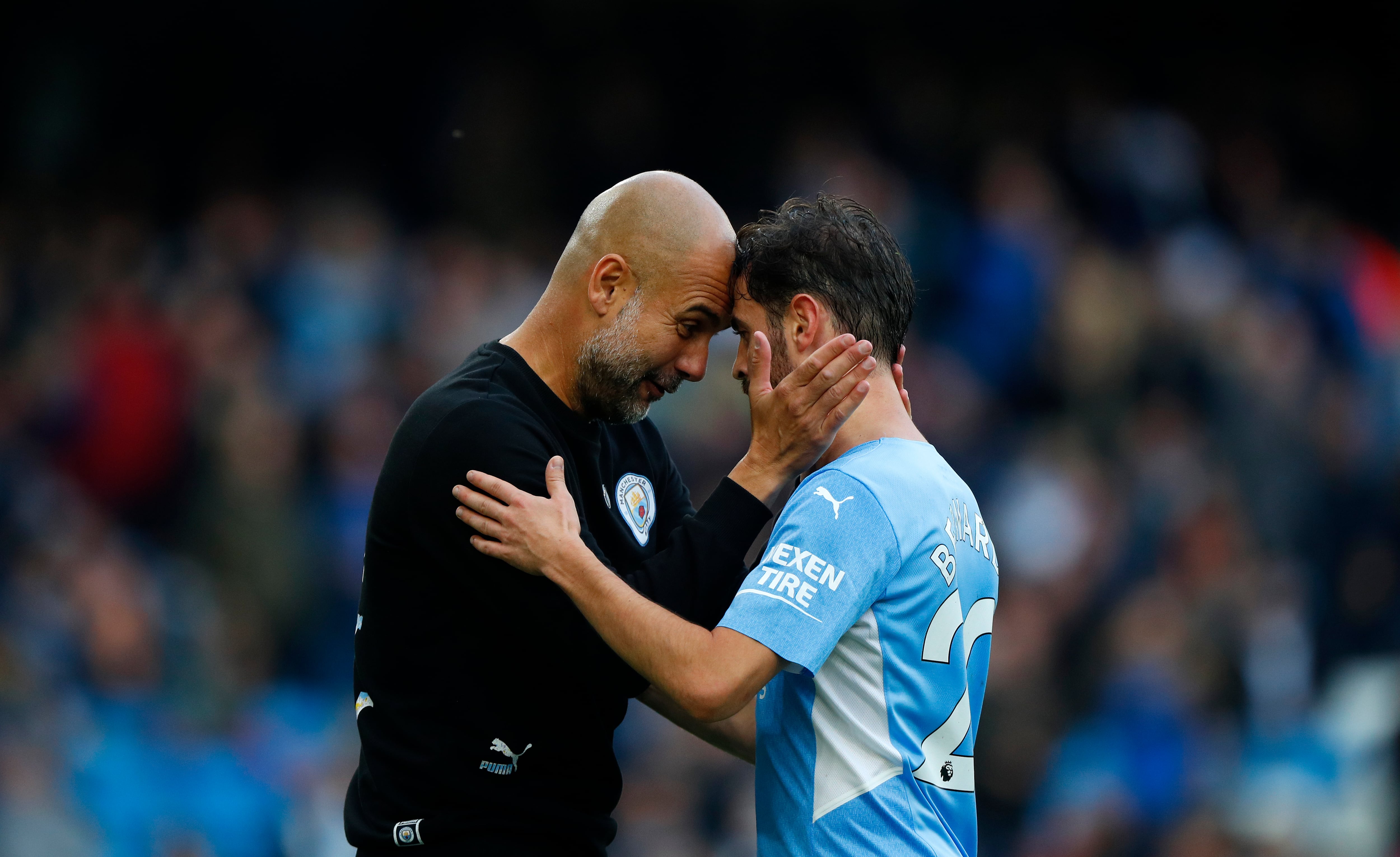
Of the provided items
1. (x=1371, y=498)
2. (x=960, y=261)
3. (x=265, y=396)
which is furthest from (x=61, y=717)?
(x=1371, y=498)

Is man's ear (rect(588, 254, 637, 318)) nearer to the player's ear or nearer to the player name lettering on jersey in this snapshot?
the player's ear

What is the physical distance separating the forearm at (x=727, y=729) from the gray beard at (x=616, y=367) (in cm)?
92

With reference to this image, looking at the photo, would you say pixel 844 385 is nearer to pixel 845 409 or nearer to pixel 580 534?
pixel 845 409

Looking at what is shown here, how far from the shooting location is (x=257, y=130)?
11430 millimetres

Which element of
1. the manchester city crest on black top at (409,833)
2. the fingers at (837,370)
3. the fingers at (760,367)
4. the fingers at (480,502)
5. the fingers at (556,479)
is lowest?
the manchester city crest on black top at (409,833)

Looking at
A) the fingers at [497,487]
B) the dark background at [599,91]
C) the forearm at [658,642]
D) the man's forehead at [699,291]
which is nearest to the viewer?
the forearm at [658,642]

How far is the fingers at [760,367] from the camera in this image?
11.9 ft

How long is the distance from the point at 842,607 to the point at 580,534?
29.2 inches

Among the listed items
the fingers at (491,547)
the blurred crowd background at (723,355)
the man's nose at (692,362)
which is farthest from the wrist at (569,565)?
the blurred crowd background at (723,355)

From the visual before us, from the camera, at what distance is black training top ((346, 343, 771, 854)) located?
3596 millimetres

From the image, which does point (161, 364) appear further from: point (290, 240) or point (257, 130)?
point (257, 130)

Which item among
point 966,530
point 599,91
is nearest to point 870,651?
point 966,530

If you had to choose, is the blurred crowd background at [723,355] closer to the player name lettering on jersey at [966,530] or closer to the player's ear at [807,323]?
the player name lettering on jersey at [966,530]

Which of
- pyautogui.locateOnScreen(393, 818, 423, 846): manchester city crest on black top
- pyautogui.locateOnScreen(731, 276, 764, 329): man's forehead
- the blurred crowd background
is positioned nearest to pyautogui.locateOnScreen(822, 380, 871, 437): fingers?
pyautogui.locateOnScreen(731, 276, 764, 329): man's forehead
